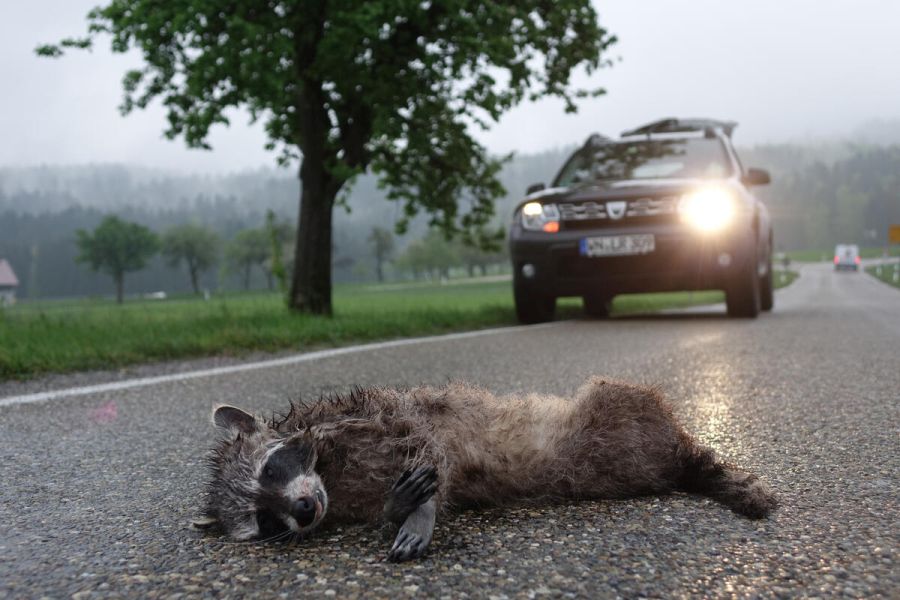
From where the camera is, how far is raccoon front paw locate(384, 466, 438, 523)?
216 cm

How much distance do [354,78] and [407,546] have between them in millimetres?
11251

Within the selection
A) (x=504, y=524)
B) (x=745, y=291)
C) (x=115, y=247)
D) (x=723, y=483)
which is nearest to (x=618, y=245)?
(x=745, y=291)

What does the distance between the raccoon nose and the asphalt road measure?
0.12 metres

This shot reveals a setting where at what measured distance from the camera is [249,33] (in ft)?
34.1

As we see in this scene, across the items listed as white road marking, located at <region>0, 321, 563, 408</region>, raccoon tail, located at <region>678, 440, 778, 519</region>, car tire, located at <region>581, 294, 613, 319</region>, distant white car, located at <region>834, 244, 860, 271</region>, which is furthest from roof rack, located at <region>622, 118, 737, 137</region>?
distant white car, located at <region>834, 244, 860, 271</region>

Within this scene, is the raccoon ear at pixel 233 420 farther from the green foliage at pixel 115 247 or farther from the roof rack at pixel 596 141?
the green foliage at pixel 115 247

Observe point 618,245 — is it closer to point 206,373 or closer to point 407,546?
point 206,373

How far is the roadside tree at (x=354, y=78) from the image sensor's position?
1112 cm

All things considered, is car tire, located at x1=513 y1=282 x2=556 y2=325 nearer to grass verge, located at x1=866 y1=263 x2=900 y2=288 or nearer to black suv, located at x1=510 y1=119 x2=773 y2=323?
black suv, located at x1=510 y1=119 x2=773 y2=323

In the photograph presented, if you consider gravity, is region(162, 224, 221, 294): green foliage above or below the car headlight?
above

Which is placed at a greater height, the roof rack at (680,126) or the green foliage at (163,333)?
the roof rack at (680,126)

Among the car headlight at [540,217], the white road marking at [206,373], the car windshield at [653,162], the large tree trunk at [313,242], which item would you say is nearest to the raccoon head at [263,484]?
the white road marking at [206,373]

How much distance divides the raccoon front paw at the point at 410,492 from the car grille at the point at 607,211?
8.42 m

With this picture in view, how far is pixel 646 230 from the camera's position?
10.1m
